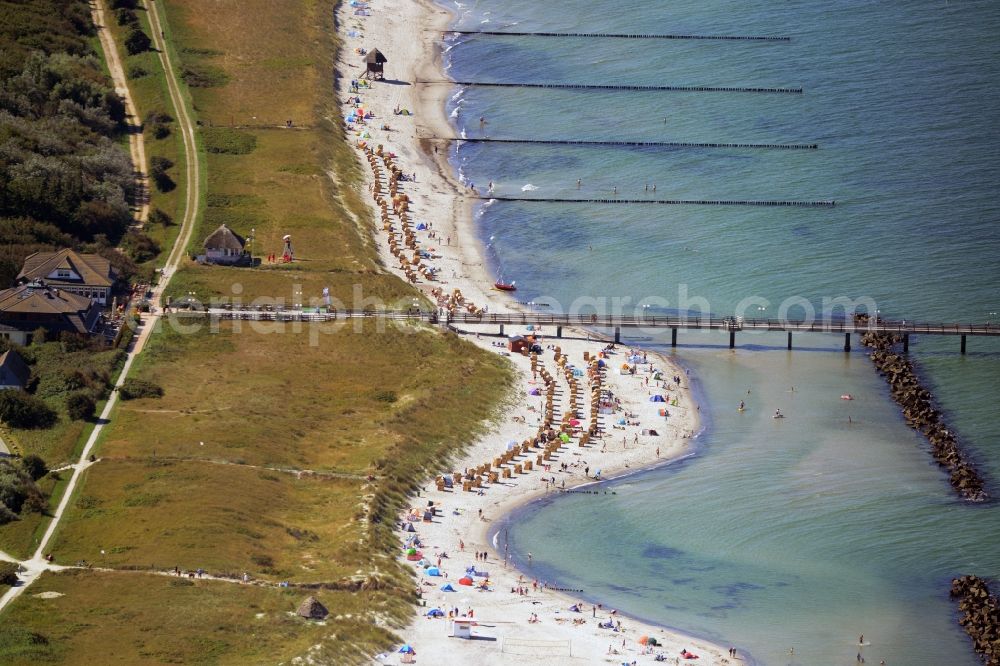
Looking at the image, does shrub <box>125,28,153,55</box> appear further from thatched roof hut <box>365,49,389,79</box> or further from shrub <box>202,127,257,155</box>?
thatched roof hut <box>365,49,389,79</box>

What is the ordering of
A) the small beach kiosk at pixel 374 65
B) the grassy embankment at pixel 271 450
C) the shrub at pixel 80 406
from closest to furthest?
the grassy embankment at pixel 271 450, the shrub at pixel 80 406, the small beach kiosk at pixel 374 65

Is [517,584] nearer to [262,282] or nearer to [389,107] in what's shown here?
[262,282]

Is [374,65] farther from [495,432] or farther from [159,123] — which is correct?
[495,432]

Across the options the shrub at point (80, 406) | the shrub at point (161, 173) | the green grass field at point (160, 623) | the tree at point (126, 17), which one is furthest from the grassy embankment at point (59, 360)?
the tree at point (126, 17)

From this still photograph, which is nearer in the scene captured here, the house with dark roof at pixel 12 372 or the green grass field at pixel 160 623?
the green grass field at pixel 160 623

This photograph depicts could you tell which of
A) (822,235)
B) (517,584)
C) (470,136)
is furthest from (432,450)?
(470,136)

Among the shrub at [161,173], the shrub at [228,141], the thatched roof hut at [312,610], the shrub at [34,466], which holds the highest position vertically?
the shrub at [228,141]

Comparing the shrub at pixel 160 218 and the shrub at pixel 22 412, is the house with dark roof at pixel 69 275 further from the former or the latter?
the shrub at pixel 22 412

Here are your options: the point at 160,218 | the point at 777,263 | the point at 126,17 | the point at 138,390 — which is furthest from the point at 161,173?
the point at 777,263
